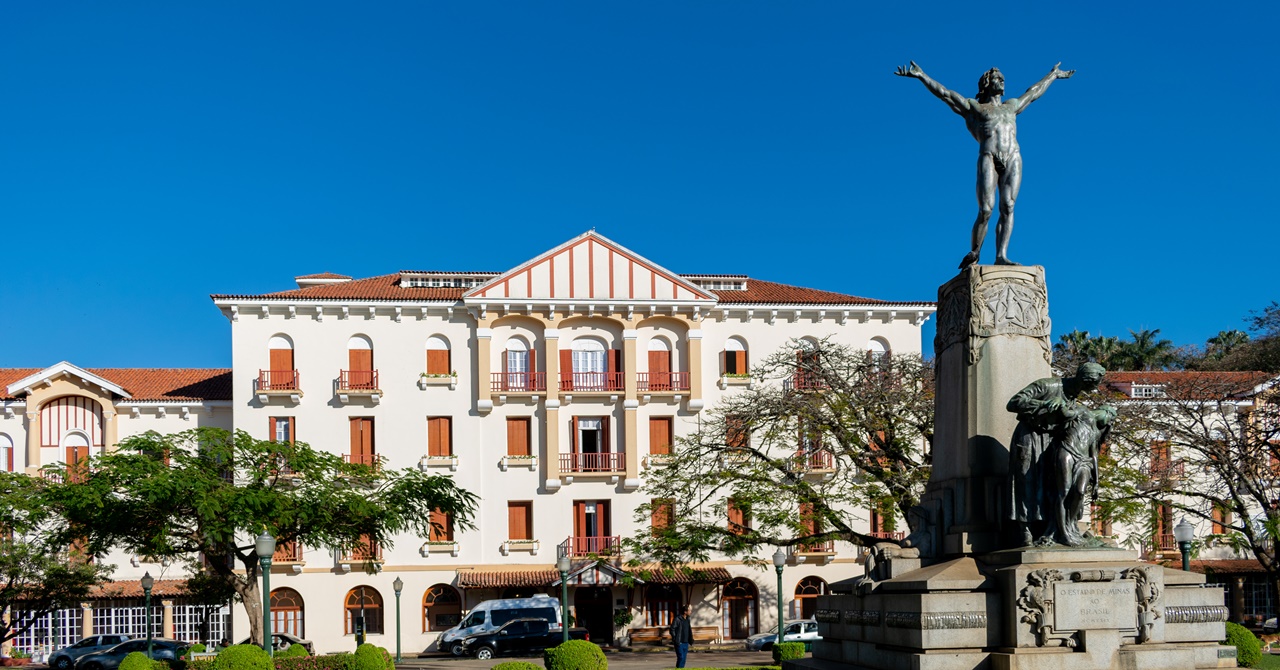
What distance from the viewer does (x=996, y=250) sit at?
15.3 m

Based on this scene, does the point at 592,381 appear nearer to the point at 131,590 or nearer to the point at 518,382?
the point at 518,382

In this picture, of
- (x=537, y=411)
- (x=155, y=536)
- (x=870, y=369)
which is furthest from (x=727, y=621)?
(x=155, y=536)

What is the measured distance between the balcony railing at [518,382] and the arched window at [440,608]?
697 cm

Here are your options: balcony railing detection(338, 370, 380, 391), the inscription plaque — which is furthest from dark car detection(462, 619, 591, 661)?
the inscription plaque

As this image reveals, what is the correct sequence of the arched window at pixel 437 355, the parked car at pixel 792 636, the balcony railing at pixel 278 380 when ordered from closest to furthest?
the parked car at pixel 792 636 < the balcony railing at pixel 278 380 < the arched window at pixel 437 355

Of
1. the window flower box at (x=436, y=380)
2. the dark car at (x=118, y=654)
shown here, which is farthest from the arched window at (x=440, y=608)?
the dark car at (x=118, y=654)

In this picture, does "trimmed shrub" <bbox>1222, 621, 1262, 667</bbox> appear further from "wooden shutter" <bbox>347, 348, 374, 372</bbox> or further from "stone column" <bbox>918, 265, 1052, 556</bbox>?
"wooden shutter" <bbox>347, 348, 374, 372</bbox>

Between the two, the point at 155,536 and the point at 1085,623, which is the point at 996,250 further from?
the point at 155,536

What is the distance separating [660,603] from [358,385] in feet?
42.1

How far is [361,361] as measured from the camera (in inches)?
1895

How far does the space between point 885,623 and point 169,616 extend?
3931 cm

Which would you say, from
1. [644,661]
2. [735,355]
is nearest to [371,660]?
[644,661]

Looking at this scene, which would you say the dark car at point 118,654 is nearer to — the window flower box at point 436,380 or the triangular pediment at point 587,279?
the window flower box at point 436,380

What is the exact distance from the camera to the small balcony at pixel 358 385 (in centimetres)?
4738
